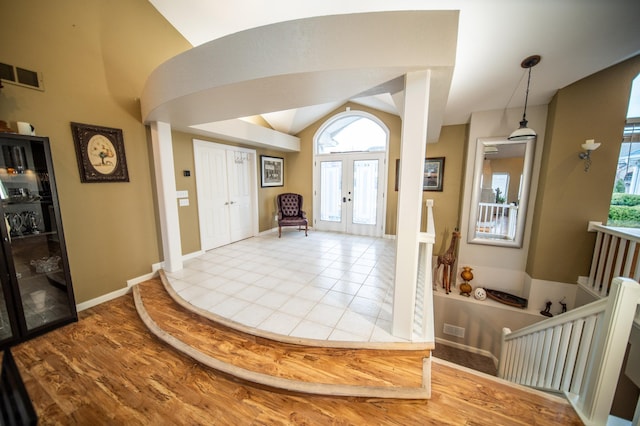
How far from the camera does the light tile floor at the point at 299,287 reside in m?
2.04

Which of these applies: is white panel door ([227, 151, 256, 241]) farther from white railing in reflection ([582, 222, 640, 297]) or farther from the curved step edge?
white railing in reflection ([582, 222, 640, 297])

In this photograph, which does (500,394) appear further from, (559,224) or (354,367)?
(559,224)

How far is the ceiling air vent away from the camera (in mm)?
2010

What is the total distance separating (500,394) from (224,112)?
3686 mm

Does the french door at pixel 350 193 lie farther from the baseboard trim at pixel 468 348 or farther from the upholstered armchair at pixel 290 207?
the baseboard trim at pixel 468 348

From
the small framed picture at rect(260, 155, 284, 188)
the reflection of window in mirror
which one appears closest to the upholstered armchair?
the small framed picture at rect(260, 155, 284, 188)

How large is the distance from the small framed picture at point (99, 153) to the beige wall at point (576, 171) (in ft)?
19.2

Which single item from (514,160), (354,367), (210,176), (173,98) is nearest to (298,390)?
(354,367)

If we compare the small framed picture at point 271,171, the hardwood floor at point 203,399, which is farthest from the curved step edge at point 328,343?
the small framed picture at point 271,171

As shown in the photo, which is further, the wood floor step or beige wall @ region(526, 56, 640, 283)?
Answer: beige wall @ region(526, 56, 640, 283)

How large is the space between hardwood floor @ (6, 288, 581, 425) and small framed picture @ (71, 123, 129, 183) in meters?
1.81

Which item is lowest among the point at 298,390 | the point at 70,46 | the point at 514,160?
the point at 298,390

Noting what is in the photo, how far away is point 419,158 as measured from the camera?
5.25 feet

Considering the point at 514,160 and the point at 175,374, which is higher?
the point at 514,160
